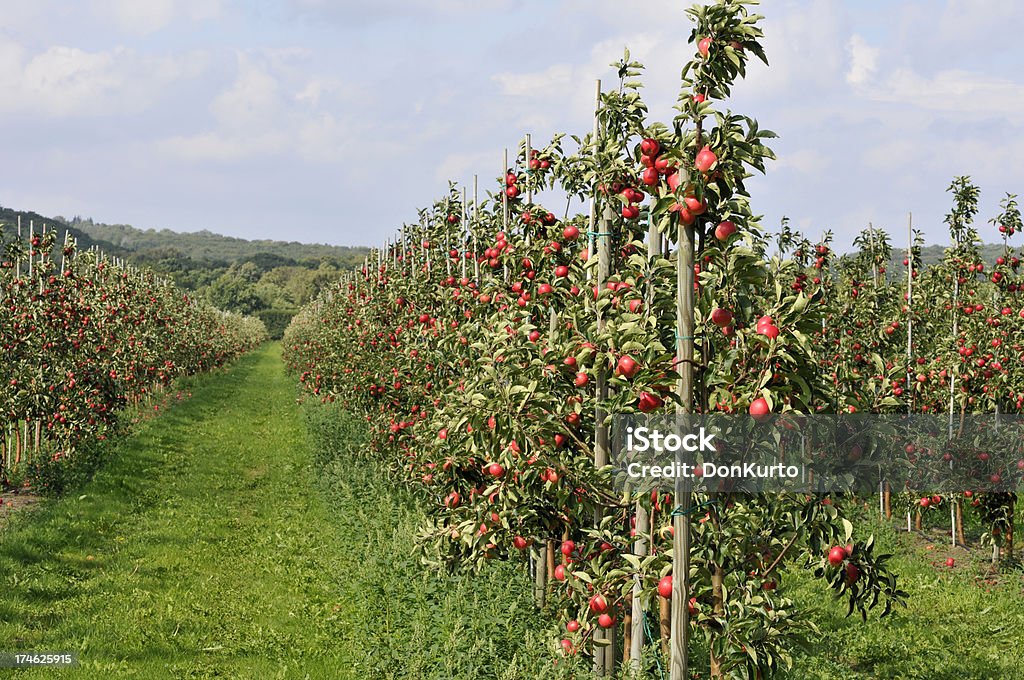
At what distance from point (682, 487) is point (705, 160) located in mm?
1328

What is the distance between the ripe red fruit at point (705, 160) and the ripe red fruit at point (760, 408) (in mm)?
920

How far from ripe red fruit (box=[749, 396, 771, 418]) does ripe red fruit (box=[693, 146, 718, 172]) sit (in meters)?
0.92

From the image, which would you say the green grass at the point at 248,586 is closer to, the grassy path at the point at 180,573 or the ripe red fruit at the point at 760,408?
the grassy path at the point at 180,573

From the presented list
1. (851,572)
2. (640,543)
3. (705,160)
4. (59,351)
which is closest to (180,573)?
(59,351)

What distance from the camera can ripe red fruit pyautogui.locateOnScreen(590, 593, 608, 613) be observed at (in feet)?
14.4

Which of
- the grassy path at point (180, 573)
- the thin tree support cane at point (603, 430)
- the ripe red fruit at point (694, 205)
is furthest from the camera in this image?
the grassy path at point (180, 573)

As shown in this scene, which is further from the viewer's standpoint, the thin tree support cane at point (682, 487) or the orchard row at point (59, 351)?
the orchard row at point (59, 351)

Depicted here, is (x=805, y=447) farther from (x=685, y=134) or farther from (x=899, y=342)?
(x=899, y=342)

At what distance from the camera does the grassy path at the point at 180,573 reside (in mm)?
6887

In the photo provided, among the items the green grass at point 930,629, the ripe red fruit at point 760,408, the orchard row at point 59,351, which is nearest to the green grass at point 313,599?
the green grass at point 930,629

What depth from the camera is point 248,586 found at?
867 centimetres

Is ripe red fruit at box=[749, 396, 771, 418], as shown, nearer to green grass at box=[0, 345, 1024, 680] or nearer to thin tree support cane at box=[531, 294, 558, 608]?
green grass at box=[0, 345, 1024, 680]

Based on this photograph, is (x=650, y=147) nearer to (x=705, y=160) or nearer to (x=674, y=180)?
(x=674, y=180)

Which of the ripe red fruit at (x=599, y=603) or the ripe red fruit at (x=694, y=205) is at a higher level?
the ripe red fruit at (x=694, y=205)
